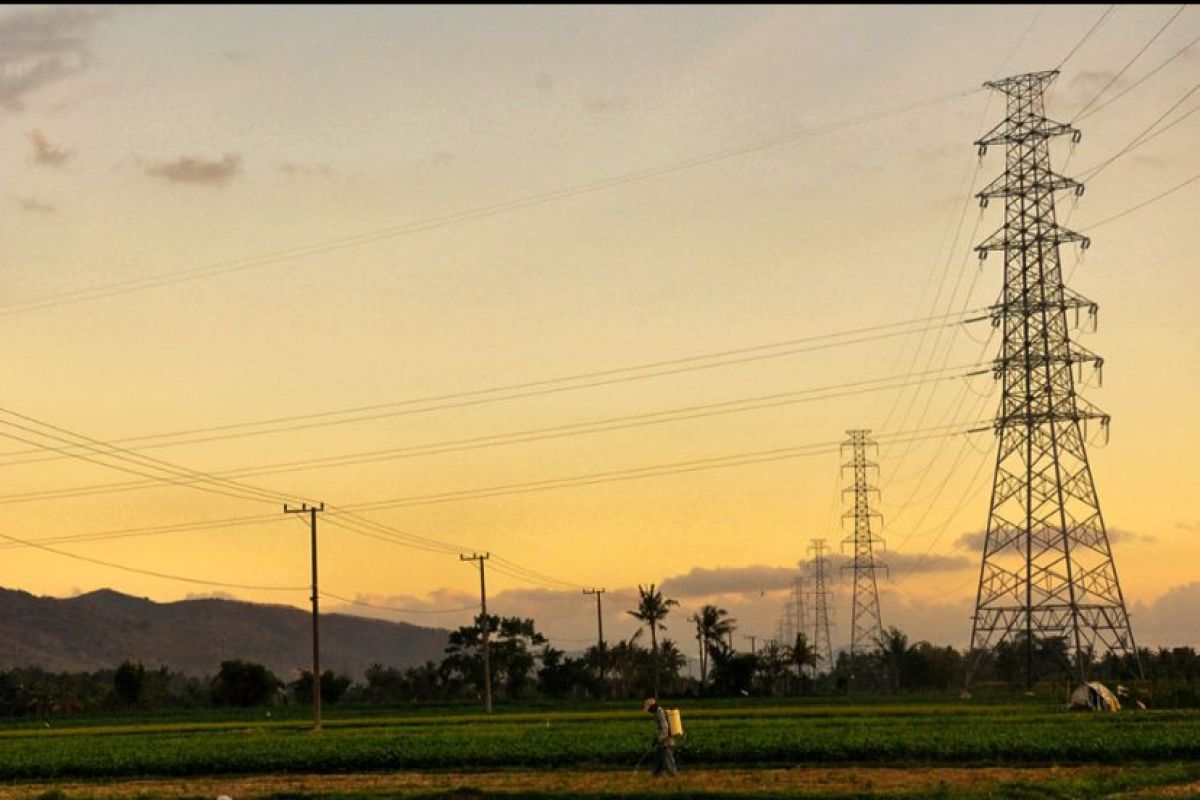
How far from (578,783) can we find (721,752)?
33.8 ft

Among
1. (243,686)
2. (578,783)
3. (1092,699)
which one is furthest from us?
(243,686)

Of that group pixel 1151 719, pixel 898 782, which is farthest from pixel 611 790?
pixel 1151 719

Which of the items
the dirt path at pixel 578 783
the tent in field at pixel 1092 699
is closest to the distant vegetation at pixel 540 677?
the tent in field at pixel 1092 699

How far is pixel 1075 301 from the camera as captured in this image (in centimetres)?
9106

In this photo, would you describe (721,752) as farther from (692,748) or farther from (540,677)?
(540,677)

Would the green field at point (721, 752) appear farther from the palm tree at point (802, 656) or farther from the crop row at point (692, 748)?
the palm tree at point (802, 656)

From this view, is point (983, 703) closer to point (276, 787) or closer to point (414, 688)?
point (276, 787)

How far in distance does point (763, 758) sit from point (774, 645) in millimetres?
123946

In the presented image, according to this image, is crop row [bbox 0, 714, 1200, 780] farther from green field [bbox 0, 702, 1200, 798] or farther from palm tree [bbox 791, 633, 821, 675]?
palm tree [bbox 791, 633, 821, 675]

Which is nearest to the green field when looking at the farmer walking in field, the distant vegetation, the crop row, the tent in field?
the crop row

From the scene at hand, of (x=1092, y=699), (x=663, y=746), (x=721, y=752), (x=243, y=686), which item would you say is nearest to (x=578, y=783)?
(x=663, y=746)

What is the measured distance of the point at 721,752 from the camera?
58156mm

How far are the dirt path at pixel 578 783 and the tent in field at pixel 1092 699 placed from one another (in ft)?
116

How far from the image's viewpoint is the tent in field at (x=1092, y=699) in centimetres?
8631
